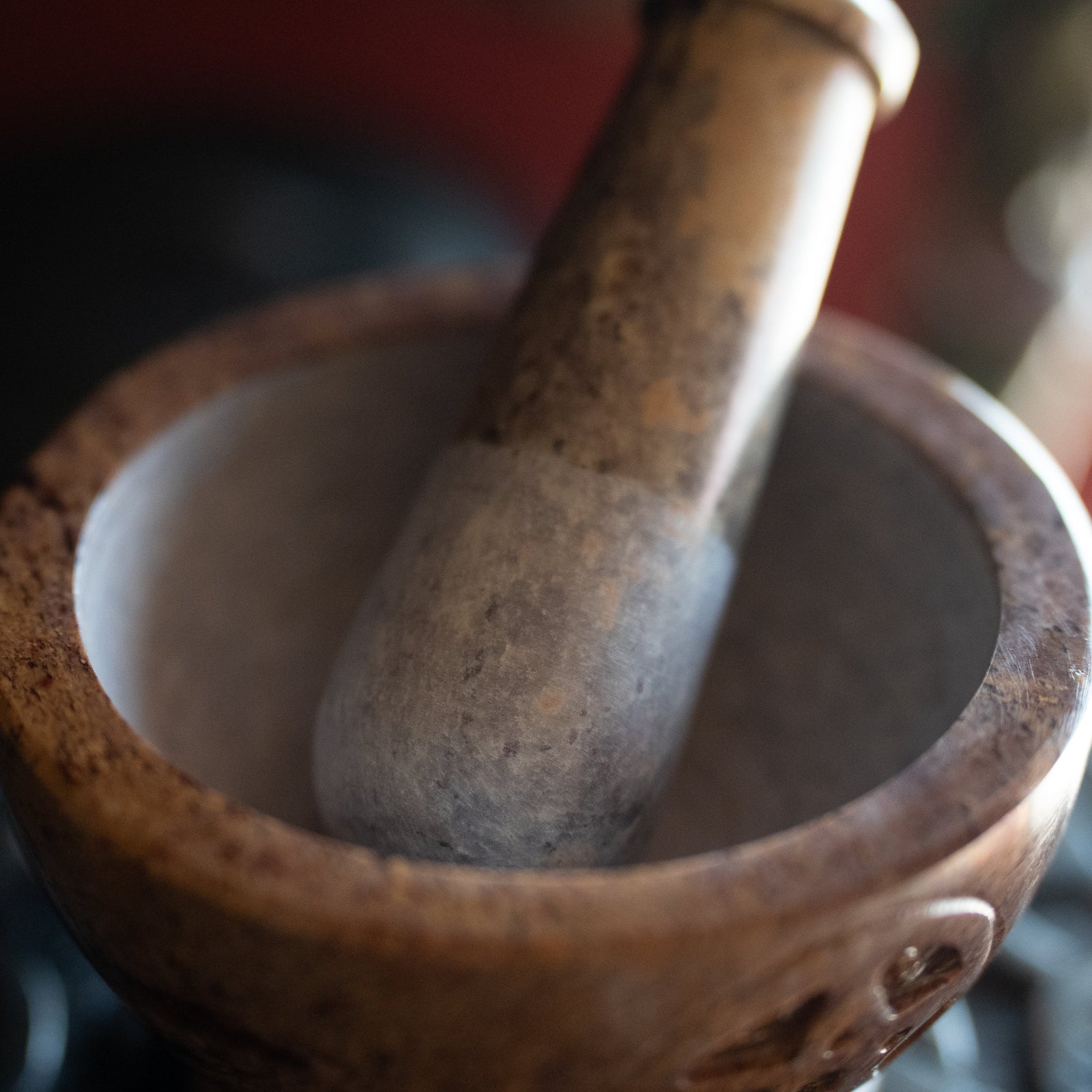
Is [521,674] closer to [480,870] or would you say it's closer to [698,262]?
[480,870]

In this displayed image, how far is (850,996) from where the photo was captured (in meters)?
0.49

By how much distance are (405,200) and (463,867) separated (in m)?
1.00

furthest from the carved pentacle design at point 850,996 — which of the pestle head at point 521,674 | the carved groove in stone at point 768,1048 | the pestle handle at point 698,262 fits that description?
the pestle handle at point 698,262

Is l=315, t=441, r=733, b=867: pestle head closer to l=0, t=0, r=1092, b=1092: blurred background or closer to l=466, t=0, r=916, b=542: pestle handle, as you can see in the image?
l=466, t=0, r=916, b=542: pestle handle

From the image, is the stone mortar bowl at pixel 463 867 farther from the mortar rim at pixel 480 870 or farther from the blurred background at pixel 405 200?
the blurred background at pixel 405 200

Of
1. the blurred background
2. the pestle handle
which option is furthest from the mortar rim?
the blurred background

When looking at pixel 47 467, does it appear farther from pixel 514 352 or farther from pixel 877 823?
pixel 877 823

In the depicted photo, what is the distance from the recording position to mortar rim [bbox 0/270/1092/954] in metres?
0.45

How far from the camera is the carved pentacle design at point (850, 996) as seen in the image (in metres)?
0.47

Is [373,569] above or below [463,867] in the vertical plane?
below

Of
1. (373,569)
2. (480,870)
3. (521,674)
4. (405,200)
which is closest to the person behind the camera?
(480,870)

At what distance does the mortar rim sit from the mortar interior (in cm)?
3

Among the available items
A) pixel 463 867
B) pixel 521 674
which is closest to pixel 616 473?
pixel 521 674

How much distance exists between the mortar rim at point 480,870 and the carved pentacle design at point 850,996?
2 centimetres
